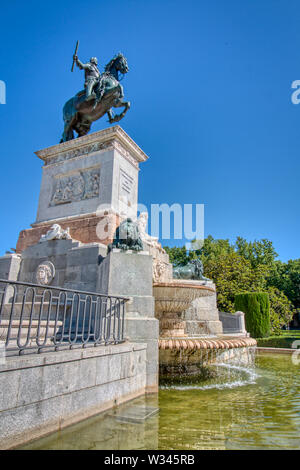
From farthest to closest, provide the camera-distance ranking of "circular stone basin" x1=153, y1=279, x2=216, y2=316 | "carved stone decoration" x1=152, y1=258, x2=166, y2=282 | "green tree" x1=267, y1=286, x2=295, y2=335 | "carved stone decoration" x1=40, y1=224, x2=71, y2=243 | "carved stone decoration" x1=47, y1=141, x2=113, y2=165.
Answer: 1. "green tree" x1=267, y1=286, x2=295, y2=335
2. "carved stone decoration" x1=47, y1=141, x2=113, y2=165
3. "carved stone decoration" x1=152, y1=258, x2=166, y2=282
4. "carved stone decoration" x1=40, y1=224, x2=71, y2=243
5. "circular stone basin" x1=153, y1=279, x2=216, y2=316

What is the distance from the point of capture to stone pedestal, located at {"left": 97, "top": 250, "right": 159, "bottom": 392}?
5.73 metres

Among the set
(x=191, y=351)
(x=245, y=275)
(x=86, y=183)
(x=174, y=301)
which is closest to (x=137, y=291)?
(x=174, y=301)

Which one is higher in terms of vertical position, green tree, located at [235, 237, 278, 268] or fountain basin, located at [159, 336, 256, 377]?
green tree, located at [235, 237, 278, 268]

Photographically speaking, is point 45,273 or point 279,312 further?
point 279,312

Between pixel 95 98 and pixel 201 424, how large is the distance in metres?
12.4

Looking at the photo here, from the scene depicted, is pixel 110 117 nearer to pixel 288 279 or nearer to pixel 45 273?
pixel 45 273

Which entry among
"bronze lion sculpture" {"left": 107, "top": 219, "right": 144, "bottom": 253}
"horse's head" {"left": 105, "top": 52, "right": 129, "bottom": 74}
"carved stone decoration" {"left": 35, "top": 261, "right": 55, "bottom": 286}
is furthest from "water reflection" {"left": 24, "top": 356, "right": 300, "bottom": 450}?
"horse's head" {"left": 105, "top": 52, "right": 129, "bottom": 74}

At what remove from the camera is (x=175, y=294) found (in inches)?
283

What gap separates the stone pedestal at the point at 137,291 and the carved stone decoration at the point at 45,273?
3.34 metres

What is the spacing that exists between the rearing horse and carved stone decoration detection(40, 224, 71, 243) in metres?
5.35

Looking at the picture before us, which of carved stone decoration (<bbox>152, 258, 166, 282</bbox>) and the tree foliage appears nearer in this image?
carved stone decoration (<bbox>152, 258, 166, 282</bbox>)

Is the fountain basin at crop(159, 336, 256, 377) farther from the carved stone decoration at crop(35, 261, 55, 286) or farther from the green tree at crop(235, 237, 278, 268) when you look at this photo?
the green tree at crop(235, 237, 278, 268)

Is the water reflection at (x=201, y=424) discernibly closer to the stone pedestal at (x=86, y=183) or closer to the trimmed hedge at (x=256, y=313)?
the stone pedestal at (x=86, y=183)
